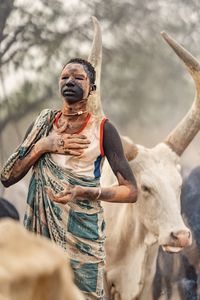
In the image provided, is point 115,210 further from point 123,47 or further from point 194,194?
point 123,47

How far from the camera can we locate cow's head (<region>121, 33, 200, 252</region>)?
3.65 meters

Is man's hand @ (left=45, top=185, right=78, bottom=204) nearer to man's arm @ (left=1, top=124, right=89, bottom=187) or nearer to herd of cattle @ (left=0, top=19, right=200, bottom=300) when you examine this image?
man's arm @ (left=1, top=124, right=89, bottom=187)

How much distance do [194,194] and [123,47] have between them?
1.18 meters

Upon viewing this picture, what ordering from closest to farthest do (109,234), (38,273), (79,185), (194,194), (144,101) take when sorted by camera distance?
(38,273) < (79,185) < (109,234) < (194,194) < (144,101)


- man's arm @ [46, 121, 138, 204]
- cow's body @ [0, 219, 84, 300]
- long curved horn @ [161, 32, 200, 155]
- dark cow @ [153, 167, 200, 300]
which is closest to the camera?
cow's body @ [0, 219, 84, 300]

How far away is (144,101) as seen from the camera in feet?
17.3

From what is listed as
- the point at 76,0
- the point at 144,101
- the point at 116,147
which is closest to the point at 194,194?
the point at 144,101

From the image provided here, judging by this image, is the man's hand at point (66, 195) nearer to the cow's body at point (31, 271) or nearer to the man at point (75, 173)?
the man at point (75, 173)

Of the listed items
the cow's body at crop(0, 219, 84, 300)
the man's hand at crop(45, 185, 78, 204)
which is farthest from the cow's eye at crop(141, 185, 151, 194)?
the cow's body at crop(0, 219, 84, 300)

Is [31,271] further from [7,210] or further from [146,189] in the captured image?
[7,210]

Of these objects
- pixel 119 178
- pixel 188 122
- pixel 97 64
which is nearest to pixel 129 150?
pixel 188 122

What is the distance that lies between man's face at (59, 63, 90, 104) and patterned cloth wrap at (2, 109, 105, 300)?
0.22 metres

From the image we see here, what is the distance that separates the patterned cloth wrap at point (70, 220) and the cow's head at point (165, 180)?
1.04m

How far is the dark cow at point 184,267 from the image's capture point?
486 cm
